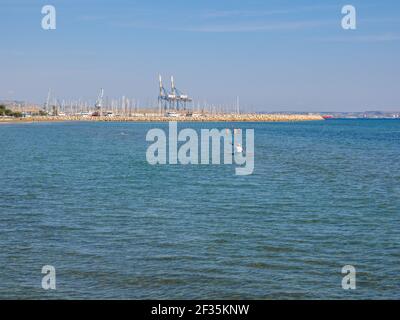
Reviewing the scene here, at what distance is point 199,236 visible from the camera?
12602 mm

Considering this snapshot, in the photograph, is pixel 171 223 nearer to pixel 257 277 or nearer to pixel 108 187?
pixel 257 277

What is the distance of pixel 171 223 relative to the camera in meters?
14.1

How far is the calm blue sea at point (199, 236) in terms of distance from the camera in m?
9.31

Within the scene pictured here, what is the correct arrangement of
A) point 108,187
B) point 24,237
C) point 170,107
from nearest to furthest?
point 24,237 < point 108,187 < point 170,107

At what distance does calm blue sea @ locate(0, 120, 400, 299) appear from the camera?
9312 millimetres

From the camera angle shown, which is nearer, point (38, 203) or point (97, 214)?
point (97, 214)

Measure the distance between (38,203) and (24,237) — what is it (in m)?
4.59

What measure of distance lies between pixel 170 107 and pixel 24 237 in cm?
13952

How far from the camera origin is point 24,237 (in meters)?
12.3
